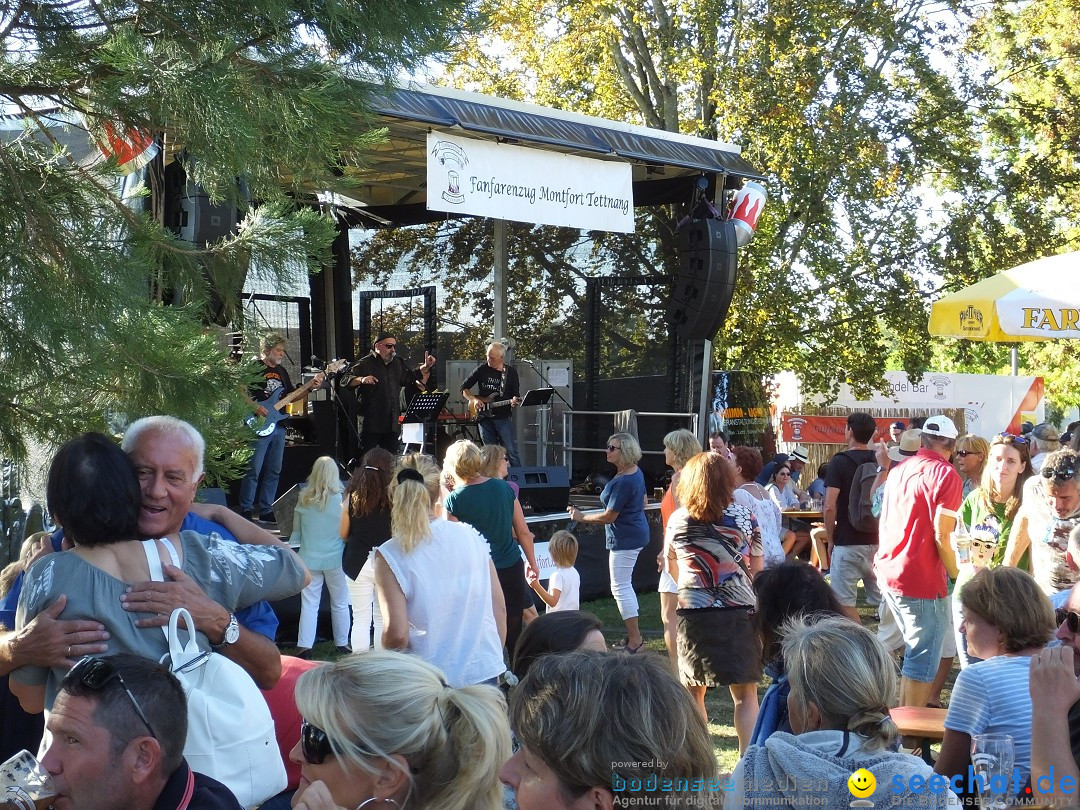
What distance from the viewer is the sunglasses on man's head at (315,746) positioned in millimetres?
1807

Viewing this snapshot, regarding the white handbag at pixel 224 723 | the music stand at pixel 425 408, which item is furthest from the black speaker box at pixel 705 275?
the white handbag at pixel 224 723

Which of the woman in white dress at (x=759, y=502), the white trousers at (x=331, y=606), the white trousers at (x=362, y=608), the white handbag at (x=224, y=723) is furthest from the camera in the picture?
the white trousers at (x=331, y=606)

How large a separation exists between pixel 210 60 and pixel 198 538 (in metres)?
1.06

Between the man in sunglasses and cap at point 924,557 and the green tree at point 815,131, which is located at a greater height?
the green tree at point 815,131

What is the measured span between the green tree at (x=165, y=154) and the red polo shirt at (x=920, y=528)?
11.5ft

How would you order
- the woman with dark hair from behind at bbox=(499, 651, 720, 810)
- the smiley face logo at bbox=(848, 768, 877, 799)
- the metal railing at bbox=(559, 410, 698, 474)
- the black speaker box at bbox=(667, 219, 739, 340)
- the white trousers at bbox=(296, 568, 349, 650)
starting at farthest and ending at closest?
the metal railing at bbox=(559, 410, 698, 474)
the black speaker box at bbox=(667, 219, 739, 340)
the white trousers at bbox=(296, 568, 349, 650)
the smiley face logo at bbox=(848, 768, 877, 799)
the woman with dark hair from behind at bbox=(499, 651, 720, 810)

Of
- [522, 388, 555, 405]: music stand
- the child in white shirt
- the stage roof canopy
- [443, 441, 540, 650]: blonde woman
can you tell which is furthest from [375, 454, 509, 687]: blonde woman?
[522, 388, 555, 405]: music stand

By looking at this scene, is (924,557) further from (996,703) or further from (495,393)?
(495,393)

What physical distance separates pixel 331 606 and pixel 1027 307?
519 cm

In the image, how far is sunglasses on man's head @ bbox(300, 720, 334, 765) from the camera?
1.81 m

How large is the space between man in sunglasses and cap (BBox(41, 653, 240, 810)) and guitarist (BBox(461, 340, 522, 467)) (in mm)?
9560

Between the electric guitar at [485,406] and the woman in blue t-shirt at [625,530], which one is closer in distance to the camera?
the woman in blue t-shirt at [625,530]

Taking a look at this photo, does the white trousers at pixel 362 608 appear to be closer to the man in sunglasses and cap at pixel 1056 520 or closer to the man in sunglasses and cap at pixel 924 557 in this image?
the man in sunglasses and cap at pixel 924 557

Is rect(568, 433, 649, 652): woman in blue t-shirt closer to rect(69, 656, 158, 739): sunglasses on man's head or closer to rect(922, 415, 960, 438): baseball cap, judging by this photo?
rect(922, 415, 960, 438): baseball cap
